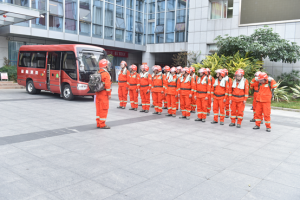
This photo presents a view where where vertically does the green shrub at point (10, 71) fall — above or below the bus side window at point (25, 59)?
below

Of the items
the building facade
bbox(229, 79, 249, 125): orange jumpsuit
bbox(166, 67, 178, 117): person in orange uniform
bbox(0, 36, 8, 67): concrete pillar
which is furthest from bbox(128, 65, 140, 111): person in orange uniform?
bbox(0, 36, 8, 67): concrete pillar

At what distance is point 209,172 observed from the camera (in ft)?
15.3

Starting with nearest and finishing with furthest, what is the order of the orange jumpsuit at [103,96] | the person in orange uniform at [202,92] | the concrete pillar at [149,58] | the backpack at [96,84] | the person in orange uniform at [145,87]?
1. the backpack at [96,84]
2. the orange jumpsuit at [103,96]
3. the person in orange uniform at [202,92]
4. the person in orange uniform at [145,87]
5. the concrete pillar at [149,58]

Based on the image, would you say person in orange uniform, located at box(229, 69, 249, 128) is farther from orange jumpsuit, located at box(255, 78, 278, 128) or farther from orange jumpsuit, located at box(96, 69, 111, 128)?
orange jumpsuit, located at box(96, 69, 111, 128)

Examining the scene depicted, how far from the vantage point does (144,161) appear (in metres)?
5.11

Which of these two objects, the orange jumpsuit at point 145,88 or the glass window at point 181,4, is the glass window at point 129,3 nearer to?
the glass window at point 181,4

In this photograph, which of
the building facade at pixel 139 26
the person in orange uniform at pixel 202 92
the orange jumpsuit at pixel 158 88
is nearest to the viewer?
the person in orange uniform at pixel 202 92

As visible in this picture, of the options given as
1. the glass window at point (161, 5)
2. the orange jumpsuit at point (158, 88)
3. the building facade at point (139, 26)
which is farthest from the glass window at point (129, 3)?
the orange jumpsuit at point (158, 88)

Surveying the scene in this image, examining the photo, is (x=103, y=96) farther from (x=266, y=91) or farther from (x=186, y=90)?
(x=266, y=91)

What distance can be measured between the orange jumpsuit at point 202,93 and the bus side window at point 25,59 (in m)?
11.4

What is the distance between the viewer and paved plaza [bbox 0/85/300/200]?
151 inches

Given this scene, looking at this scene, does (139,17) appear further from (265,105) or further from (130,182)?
(130,182)

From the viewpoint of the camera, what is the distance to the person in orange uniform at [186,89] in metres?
9.84

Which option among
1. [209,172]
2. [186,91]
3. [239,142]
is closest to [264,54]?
[186,91]
